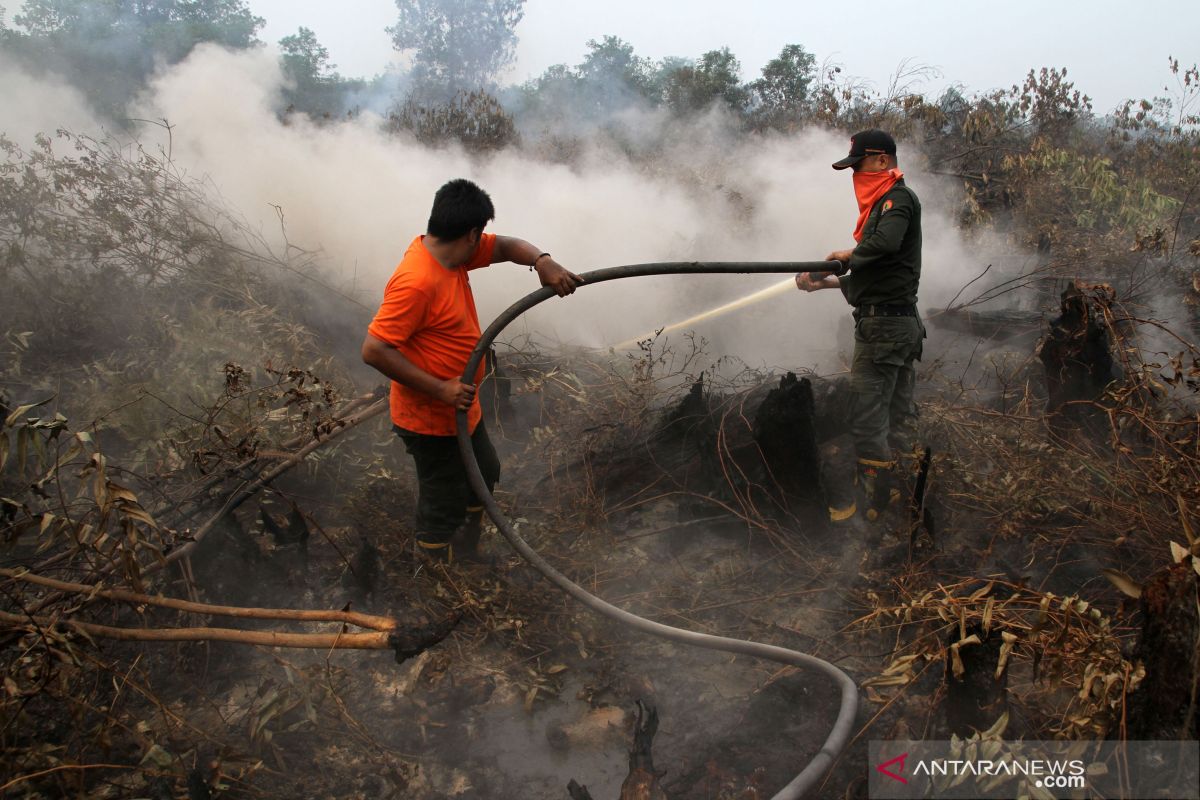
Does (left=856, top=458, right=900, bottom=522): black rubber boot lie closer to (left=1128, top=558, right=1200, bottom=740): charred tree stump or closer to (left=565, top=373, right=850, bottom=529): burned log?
(left=565, top=373, right=850, bottom=529): burned log

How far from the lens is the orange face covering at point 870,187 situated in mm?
3682

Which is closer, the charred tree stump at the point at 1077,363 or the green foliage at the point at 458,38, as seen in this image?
the charred tree stump at the point at 1077,363

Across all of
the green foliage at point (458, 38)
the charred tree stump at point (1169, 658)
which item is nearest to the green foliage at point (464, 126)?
the charred tree stump at point (1169, 658)

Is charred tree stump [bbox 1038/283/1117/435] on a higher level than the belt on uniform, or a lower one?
lower

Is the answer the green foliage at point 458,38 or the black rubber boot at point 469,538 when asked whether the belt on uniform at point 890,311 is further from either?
the green foliage at point 458,38

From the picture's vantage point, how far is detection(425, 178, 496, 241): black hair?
9.43 ft

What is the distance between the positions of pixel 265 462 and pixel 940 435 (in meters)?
4.06

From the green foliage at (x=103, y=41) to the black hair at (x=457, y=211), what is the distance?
26.1 ft

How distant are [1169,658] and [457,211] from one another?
2708 mm

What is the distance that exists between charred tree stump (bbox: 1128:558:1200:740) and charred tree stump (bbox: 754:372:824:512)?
1.93 m

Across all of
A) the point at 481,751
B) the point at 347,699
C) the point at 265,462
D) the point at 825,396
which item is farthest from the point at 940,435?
the point at 265,462

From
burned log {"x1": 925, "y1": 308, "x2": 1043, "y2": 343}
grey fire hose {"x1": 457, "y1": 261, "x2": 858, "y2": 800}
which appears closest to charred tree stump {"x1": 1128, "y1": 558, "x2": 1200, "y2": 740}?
grey fire hose {"x1": 457, "y1": 261, "x2": 858, "y2": 800}

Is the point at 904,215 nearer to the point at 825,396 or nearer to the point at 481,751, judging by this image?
the point at 825,396

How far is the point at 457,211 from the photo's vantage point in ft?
9.42
